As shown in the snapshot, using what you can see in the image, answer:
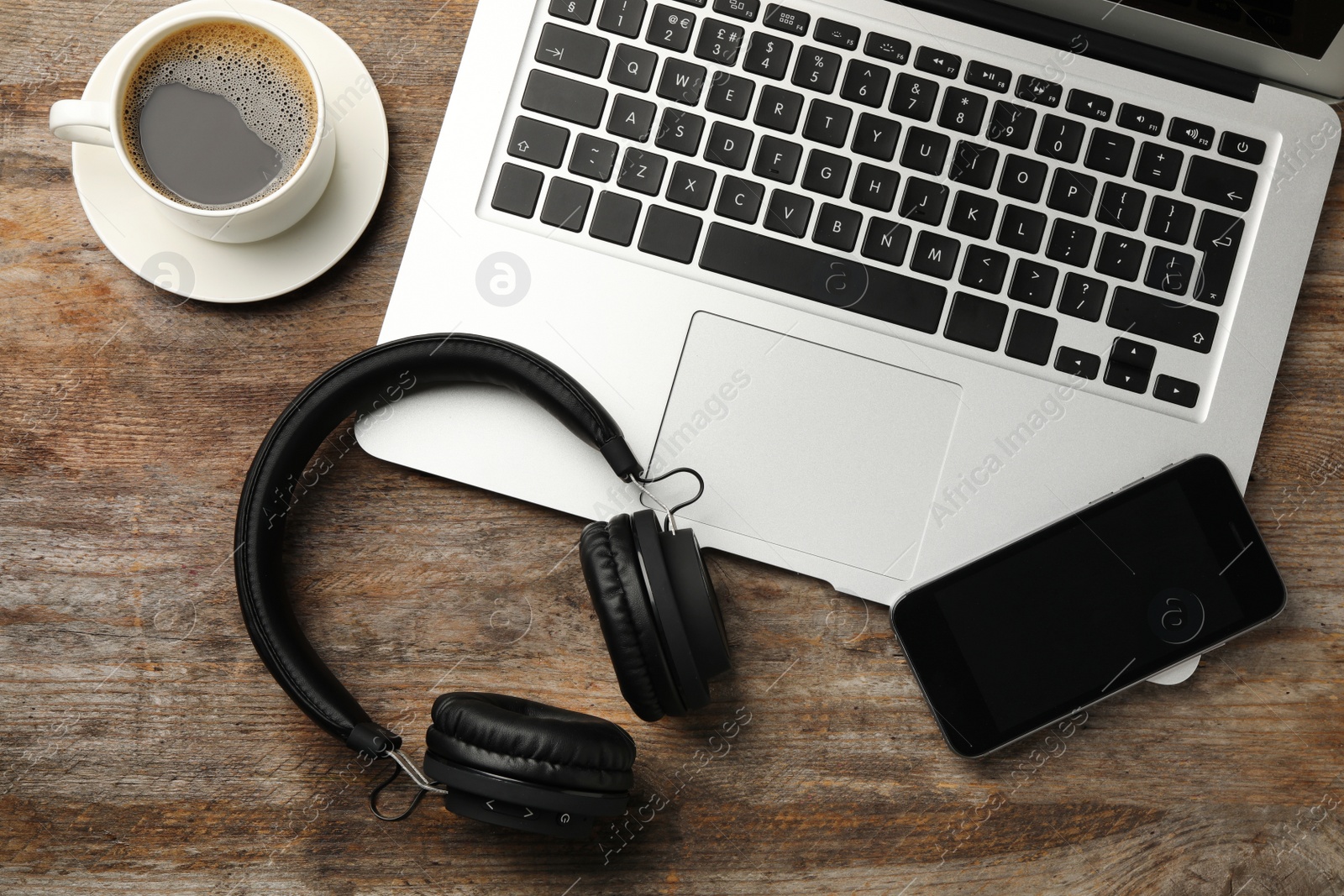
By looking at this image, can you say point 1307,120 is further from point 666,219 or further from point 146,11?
point 146,11

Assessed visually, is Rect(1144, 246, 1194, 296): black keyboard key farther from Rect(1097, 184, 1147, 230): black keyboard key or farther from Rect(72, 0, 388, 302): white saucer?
Rect(72, 0, 388, 302): white saucer

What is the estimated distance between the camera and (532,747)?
23.8 inches

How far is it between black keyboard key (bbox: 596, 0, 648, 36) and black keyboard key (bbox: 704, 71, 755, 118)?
0.07 metres

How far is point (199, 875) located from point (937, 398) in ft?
2.37

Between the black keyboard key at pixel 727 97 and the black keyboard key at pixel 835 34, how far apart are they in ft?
0.26

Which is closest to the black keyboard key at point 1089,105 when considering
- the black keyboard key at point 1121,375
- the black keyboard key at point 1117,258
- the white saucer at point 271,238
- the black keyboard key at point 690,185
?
the black keyboard key at point 1117,258

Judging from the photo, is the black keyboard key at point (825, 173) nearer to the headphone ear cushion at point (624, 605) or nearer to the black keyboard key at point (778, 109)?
the black keyboard key at point (778, 109)

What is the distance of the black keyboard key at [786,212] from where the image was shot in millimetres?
701

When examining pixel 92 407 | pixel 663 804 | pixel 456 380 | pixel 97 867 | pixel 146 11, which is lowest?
pixel 97 867

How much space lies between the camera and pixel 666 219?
27.5 inches

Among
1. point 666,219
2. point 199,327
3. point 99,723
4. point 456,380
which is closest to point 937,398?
point 666,219

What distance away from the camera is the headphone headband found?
0.64 meters

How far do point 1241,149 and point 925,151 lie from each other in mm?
268

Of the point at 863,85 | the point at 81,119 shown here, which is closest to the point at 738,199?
the point at 863,85
